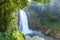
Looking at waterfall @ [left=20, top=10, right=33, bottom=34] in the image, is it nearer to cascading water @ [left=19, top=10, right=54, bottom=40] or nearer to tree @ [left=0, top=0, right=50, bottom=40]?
cascading water @ [left=19, top=10, right=54, bottom=40]

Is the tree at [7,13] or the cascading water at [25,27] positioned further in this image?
the cascading water at [25,27]

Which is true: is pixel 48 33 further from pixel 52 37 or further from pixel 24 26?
pixel 24 26

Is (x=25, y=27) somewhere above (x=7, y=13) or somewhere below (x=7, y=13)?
below

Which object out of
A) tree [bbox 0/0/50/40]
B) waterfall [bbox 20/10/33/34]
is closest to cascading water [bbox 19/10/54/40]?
waterfall [bbox 20/10/33/34]

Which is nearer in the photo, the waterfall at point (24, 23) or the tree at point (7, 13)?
the tree at point (7, 13)

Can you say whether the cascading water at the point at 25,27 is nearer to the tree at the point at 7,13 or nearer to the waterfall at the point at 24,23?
the waterfall at the point at 24,23

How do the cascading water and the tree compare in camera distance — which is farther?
the cascading water

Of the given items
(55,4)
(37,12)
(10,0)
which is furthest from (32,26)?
(10,0)

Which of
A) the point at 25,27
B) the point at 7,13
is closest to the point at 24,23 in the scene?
the point at 25,27

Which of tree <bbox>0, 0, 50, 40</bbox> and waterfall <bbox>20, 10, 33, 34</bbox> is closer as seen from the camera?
tree <bbox>0, 0, 50, 40</bbox>

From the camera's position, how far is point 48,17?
486 centimetres

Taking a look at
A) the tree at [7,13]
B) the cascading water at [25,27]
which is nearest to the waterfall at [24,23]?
the cascading water at [25,27]

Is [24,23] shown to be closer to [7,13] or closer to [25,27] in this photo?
[25,27]

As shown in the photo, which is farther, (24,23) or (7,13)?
(24,23)
